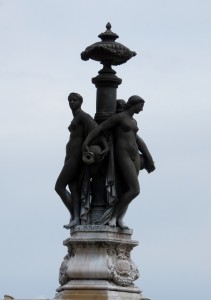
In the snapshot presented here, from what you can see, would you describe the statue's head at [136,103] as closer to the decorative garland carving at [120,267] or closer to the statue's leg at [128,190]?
the statue's leg at [128,190]

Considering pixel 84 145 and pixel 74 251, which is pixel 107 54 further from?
pixel 74 251

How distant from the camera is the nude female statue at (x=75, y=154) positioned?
4003 centimetres

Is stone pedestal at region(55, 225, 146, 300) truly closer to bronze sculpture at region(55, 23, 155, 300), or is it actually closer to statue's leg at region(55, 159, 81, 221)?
bronze sculpture at region(55, 23, 155, 300)

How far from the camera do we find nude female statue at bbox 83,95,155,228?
39719 millimetres

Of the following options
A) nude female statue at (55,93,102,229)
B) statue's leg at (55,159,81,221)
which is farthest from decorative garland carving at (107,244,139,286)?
statue's leg at (55,159,81,221)

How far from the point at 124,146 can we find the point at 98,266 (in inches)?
117

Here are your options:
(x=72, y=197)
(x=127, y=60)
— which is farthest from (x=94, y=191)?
(x=127, y=60)

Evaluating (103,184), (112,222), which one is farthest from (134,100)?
(112,222)

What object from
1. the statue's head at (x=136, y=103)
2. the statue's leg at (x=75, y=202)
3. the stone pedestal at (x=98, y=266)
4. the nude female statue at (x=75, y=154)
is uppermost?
the statue's head at (x=136, y=103)

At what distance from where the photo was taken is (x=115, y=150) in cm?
4000

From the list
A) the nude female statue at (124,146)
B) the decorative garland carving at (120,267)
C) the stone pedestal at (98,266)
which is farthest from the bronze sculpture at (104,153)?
the decorative garland carving at (120,267)

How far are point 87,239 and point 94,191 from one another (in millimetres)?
1377

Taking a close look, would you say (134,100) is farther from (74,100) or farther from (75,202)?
(75,202)

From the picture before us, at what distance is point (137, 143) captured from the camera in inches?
1597
